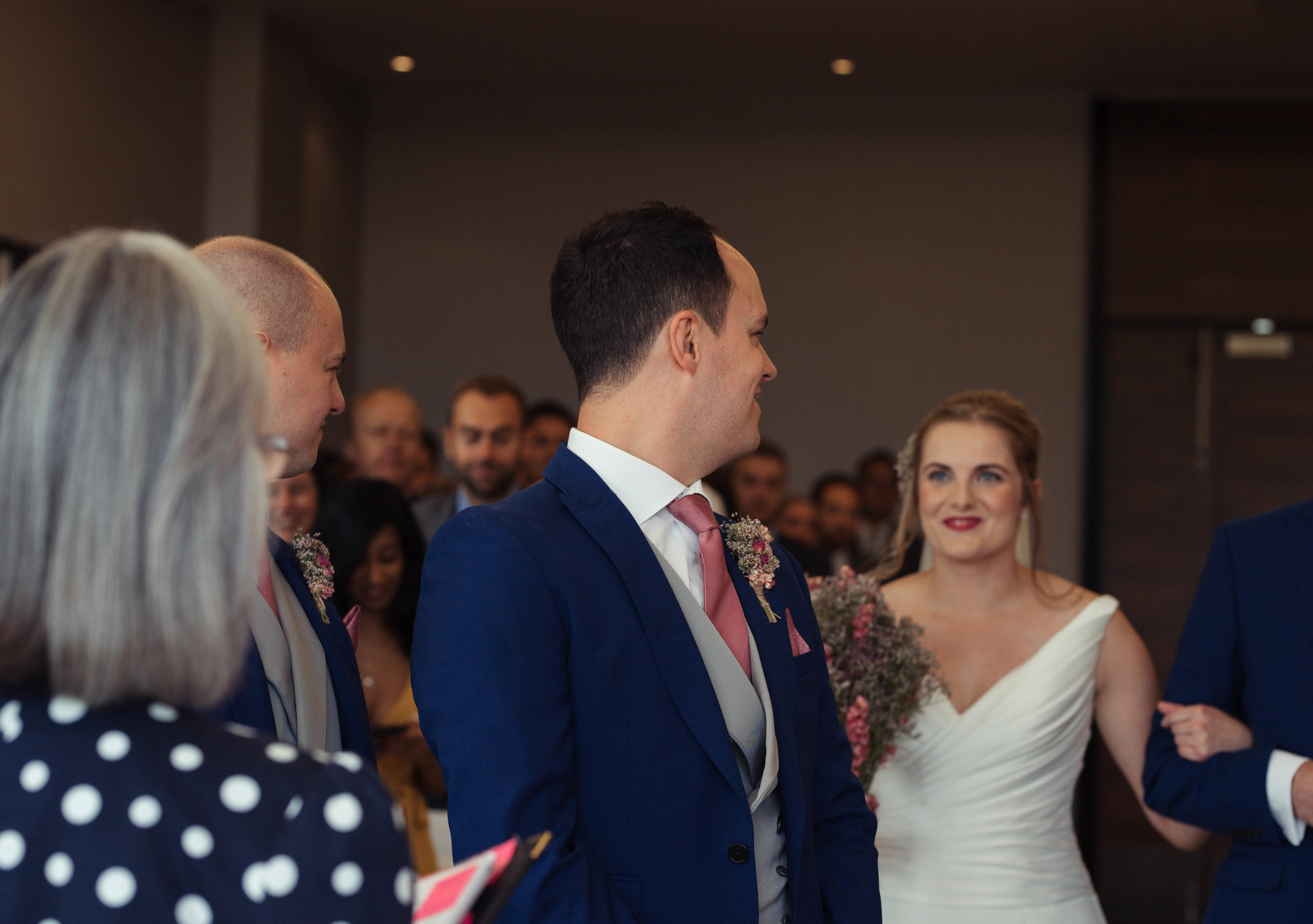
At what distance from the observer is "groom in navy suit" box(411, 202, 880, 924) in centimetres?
159

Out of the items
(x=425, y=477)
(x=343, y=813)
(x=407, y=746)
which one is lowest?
(x=407, y=746)

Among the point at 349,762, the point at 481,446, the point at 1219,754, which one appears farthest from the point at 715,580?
the point at 481,446

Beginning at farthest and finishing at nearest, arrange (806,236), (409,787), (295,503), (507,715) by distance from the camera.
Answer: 1. (806,236)
2. (295,503)
3. (409,787)
4. (507,715)

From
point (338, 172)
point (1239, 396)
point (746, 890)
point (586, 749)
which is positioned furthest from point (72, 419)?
point (1239, 396)

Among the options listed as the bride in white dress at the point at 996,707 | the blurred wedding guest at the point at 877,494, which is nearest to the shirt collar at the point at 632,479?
the bride in white dress at the point at 996,707

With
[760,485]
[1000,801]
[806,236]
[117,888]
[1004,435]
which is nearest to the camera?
[117,888]

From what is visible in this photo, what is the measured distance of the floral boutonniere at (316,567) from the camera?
195 cm

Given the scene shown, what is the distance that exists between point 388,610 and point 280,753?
288 centimetres

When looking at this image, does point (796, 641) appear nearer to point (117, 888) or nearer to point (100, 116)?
point (117, 888)

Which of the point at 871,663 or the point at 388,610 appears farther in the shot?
the point at 388,610

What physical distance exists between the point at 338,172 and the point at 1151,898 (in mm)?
6303

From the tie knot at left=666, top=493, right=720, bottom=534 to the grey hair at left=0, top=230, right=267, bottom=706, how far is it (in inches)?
39.8

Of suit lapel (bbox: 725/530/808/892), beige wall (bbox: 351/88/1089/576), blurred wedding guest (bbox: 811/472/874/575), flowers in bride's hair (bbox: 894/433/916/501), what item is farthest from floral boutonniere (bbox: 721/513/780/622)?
beige wall (bbox: 351/88/1089/576)

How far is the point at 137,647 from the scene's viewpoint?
2.87 feet
